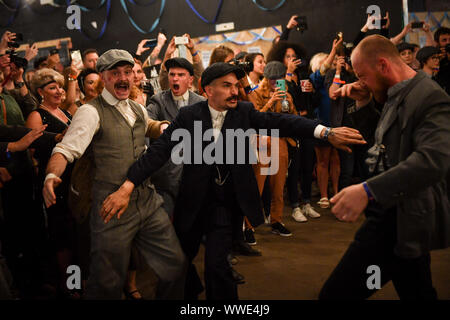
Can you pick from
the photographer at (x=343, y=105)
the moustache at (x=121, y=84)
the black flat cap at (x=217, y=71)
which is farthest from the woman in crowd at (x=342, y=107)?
the moustache at (x=121, y=84)

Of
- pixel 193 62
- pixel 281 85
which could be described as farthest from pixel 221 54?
pixel 281 85

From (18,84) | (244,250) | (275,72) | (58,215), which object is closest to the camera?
(58,215)

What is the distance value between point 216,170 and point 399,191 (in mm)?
1164

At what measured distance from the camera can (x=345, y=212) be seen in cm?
158

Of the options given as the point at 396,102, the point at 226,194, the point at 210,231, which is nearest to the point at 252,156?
the point at 226,194

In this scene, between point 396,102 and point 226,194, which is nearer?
point 396,102

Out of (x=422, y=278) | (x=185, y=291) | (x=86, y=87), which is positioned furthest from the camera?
(x=86, y=87)

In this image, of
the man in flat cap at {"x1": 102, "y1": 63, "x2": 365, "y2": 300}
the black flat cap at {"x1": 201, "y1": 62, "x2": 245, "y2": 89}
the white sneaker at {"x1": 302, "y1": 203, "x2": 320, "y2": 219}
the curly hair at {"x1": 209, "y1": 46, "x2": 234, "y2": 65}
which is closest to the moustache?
the man in flat cap at {"x1": 102, "y1": 63, "x2": 365, "y2": 300}

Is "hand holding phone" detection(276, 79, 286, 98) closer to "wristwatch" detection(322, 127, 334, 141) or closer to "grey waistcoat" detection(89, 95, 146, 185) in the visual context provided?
"wristwatch" detection(322, 127, 334, 141)

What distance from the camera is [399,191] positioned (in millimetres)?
1548

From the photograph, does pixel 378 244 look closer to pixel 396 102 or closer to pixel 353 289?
pixel 353 289

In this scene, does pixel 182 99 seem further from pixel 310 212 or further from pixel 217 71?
pixel 310 212

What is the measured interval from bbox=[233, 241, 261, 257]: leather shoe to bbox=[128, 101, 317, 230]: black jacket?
138cm
